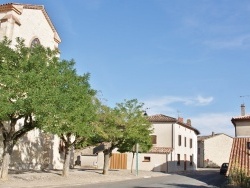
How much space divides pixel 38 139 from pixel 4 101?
46.0 ft

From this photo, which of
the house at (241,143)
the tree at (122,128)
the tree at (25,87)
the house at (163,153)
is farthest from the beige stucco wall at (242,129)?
the tree at (25,87)

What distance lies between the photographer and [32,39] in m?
30.3

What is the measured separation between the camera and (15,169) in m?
26.8

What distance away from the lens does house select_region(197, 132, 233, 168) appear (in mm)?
68438

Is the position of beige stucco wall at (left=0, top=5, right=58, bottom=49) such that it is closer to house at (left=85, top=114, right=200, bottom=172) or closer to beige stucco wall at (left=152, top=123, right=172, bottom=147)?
house at (left=85, top=114, right=200, bottom=172)

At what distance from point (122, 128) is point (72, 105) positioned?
10696 mm

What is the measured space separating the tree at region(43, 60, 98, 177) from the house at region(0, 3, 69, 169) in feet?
18.1

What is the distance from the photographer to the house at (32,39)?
2741 centimetres

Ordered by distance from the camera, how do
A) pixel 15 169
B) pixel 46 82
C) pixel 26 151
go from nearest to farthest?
pixel 46 82
pixel 15 169
pixel 26 151

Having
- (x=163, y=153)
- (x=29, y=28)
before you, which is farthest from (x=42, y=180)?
(x=163, y=153)

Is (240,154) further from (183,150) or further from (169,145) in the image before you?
(183,150)

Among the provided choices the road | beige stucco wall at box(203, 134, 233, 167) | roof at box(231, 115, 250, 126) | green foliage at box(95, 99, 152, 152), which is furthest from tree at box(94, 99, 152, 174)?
beige stucco wall at box(203, 134, 233, 167)

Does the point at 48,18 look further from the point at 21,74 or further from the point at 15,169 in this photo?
the point at 21,74

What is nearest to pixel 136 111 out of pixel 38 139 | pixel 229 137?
pixel 38 139
